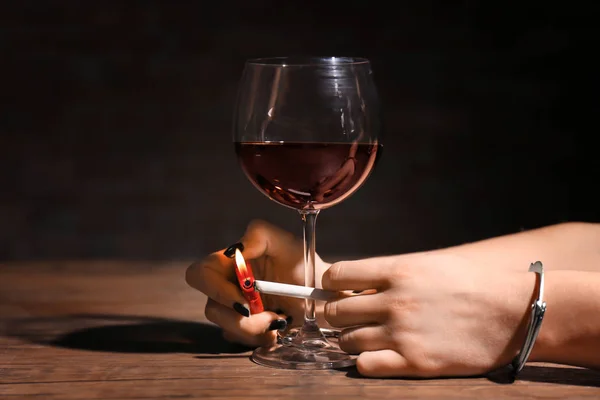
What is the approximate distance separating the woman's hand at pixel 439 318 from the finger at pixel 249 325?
0.41ft

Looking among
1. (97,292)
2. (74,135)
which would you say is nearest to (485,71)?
(74,135)

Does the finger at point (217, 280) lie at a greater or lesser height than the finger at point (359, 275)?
lesser

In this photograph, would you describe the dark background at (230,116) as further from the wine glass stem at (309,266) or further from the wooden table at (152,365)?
the wine glass stem at (309,266)

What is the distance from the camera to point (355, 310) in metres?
0.95

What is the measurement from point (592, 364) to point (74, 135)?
6.08 ft

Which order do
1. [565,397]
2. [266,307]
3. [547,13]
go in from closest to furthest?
[565,397] → [266,307] → [547,13]

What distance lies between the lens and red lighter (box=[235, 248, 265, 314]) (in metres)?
1.04

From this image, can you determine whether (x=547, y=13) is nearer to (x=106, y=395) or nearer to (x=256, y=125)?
(x=256, y=125)

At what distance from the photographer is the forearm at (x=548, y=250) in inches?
44.7

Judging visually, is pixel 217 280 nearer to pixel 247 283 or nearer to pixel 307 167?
pixel 247 283

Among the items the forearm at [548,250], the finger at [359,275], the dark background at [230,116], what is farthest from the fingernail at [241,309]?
the dark background at [230,116]

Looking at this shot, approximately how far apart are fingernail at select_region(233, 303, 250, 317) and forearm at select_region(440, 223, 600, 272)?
0.95 feet

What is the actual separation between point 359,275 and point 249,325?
0.51ft

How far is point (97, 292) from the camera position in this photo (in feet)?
4.86
